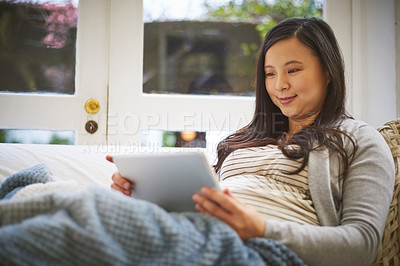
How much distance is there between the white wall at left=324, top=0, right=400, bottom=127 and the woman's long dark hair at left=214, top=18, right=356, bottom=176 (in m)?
0.72

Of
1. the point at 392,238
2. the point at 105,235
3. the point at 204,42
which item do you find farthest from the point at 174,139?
the point at 105,235

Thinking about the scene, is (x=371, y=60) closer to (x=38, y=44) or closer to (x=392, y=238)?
(x=392, y=238)

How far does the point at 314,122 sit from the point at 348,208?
1.21 ft

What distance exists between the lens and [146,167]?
0.86 meters

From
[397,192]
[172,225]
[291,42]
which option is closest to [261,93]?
[291,42]

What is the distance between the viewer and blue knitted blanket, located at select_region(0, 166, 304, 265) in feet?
1.97

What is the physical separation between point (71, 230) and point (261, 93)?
0.93 m

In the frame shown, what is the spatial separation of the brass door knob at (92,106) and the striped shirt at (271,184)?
86 centimetres

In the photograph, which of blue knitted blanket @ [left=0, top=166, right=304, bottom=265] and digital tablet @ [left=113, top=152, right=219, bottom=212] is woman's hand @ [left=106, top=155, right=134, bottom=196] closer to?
digital tablet @ [left=113, top=152, right=219, bottom=212]

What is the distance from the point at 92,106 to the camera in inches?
71.9

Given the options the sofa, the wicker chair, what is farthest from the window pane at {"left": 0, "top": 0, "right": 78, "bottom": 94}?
the wicker chair

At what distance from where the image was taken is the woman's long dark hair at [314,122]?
106 centimetres

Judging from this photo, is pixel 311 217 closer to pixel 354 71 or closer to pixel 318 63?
pixel 318 63

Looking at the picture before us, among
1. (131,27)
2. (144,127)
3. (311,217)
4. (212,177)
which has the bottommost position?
(311,217)
